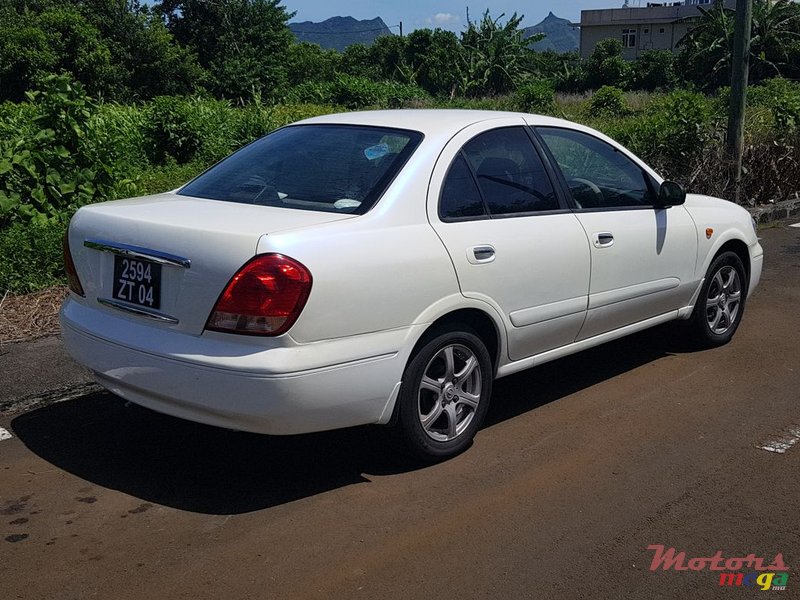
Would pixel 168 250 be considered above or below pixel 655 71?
below

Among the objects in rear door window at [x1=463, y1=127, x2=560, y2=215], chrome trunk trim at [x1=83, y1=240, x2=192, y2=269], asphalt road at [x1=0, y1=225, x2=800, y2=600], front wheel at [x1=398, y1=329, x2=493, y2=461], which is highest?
rear door window at [x1=463, y1=127, x2=560, y2=215]

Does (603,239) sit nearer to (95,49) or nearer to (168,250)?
(168,250)

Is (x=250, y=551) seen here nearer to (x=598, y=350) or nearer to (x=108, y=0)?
(x=598, y=350)

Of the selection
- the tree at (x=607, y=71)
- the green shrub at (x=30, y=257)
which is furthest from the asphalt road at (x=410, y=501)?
the tree at (x=607, y=71)

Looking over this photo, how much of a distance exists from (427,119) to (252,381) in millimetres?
1901

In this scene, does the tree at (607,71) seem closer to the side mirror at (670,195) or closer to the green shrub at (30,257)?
the green shrub at (30,257)

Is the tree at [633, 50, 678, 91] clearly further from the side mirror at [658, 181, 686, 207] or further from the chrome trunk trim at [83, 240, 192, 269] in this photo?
the chrome trunk trim at [83, 240, 192, 269]

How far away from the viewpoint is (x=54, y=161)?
754cm

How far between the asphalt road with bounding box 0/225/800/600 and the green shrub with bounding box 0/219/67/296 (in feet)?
4.96

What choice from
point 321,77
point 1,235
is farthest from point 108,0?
point 1,235

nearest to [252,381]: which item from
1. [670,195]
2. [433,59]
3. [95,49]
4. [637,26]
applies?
[670,195]

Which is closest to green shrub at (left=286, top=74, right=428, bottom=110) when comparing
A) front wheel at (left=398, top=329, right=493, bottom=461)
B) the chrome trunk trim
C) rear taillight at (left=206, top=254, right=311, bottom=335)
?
front wheel at (left=398, top=329, right=493, bottom=461)

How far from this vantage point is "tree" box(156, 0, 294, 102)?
161ft

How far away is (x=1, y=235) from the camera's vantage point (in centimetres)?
706
